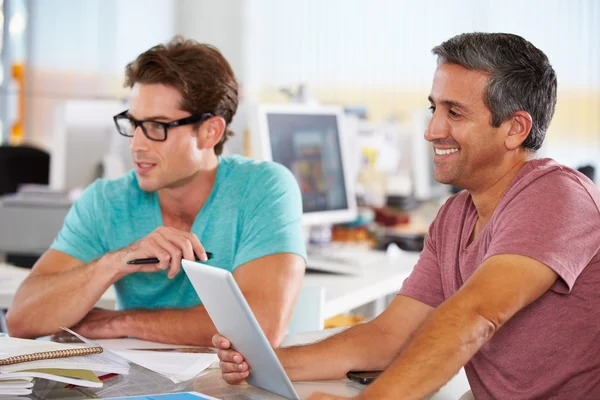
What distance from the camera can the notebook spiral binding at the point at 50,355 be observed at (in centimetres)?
128

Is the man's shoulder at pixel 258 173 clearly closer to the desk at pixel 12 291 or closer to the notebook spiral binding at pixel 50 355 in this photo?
the desk at pixel 12 291

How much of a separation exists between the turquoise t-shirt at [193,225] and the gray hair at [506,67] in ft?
2.13

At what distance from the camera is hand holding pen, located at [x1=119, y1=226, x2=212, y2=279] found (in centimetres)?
170

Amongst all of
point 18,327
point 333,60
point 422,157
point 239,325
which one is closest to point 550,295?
point 239,325

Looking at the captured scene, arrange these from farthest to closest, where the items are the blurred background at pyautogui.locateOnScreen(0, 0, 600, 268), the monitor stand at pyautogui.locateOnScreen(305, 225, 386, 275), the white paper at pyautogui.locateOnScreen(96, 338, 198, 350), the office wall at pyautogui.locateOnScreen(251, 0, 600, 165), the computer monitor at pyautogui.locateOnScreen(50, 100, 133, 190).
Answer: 1. the office wall at pyautogui.locateOnScreen(251, 0, 600, 165)
2. the blurred background at pyautogui.locateOnScreen(0, 0, 600, 268)
3. the computer monitor at pyautogui.locateOnScreen(50, 100, 133, 190)
4. the monitor stand at pyautogui.locateOnScreen(305, 225, 386, 275)
5. the white paper at pyautogui.locateOnScreen(96, 338, 198, 350)

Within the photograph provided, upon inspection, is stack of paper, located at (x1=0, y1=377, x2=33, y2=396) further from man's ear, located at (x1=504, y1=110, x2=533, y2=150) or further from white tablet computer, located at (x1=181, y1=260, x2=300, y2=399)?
man's ear, located at (x1=504, y1=110, x2=533, y2=150)

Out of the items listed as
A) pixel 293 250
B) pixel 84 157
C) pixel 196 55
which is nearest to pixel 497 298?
pixel 293 250

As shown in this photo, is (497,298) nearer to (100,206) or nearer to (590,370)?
(590,370)

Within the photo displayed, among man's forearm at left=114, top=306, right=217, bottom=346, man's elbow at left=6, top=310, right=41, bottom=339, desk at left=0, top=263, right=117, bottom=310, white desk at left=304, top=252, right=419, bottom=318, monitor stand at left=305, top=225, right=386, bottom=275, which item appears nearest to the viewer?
man's forearm at left=114, top=306, right=217, bottom=346

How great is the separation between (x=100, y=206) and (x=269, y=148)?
885 mm

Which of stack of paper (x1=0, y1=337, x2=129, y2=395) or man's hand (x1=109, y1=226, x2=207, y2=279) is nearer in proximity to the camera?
stack of paper (x1=0, y1=337, x2=129, y2=395)

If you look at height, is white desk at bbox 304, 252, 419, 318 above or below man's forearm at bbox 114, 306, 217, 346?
below

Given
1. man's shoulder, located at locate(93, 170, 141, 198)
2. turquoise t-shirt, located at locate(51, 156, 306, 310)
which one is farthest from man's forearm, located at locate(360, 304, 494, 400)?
man's shoulder, located at locate(93, 170, 141, 198)

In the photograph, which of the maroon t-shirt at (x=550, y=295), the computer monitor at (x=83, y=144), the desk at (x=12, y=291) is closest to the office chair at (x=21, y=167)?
the computer monitor at (x=83, y=144)
